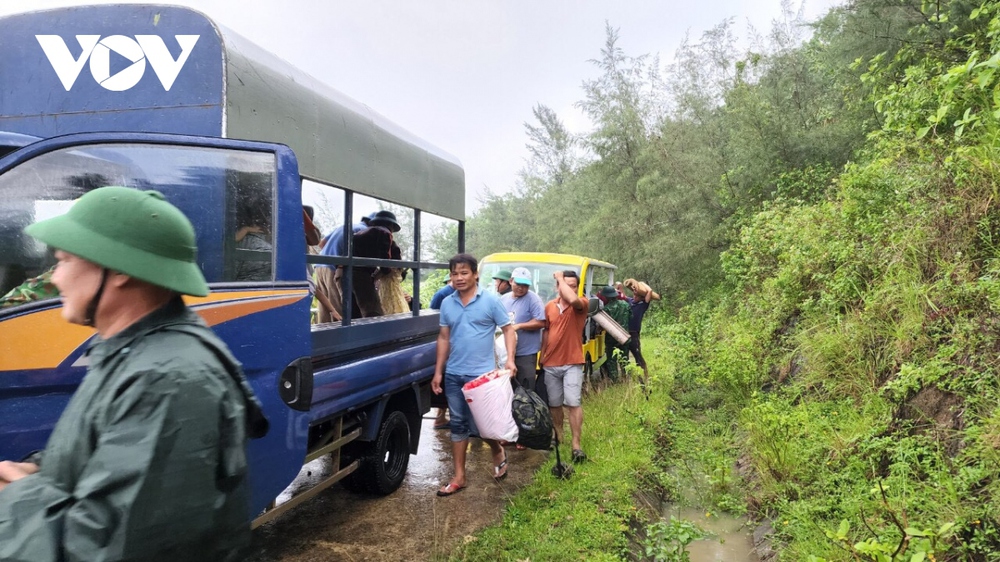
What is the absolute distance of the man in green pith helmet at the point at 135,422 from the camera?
3.55 ft

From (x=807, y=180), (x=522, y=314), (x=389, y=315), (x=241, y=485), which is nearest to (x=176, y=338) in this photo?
(x=241, y=485)

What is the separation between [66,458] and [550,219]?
32247 millimetres

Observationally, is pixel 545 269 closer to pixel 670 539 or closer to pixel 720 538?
pixel 720 538

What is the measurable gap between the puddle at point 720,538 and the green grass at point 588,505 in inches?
15.4

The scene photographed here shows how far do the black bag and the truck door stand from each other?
1968 mm

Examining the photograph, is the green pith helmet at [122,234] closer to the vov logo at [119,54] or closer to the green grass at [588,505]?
the vov logo at [119,54]

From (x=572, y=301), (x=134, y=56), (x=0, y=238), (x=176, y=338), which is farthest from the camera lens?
(x=572, y=301)

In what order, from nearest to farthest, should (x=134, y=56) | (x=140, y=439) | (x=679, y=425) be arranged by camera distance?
(x=140, y=439), (x=134, y=56), (x=679, y=425)

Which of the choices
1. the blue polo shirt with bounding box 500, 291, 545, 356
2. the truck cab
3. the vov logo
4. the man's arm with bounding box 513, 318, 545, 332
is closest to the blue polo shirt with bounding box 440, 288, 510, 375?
the man's arm with bounding box 513, 318, 545, 332

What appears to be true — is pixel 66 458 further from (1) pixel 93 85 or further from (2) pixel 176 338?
(1) pixel 93 85

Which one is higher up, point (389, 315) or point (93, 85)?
point (93, 85)

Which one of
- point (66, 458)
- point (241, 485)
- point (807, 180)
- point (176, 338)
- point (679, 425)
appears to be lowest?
point (679, 425)

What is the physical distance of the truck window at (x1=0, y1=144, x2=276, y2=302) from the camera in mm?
2264

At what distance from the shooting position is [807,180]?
Answer: 12305 millimetres
